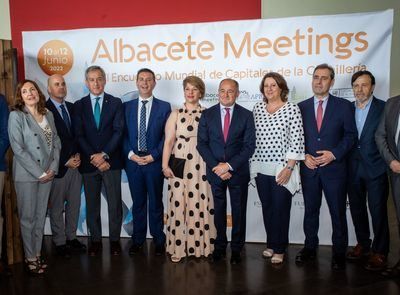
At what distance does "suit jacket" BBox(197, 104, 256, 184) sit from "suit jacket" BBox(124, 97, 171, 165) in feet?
1.55

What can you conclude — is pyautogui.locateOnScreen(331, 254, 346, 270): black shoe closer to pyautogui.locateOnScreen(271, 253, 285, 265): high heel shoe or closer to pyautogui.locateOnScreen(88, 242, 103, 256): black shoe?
pyautogui.locateOnScreen(271, 253, 285, 265): high heel shoe

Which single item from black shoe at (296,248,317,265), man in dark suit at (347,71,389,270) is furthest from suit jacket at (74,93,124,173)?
man in dark suit at (347,71,389,270)

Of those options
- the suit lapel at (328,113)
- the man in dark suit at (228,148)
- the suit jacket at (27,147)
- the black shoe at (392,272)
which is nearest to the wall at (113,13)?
the man in dark suit at (228,148)

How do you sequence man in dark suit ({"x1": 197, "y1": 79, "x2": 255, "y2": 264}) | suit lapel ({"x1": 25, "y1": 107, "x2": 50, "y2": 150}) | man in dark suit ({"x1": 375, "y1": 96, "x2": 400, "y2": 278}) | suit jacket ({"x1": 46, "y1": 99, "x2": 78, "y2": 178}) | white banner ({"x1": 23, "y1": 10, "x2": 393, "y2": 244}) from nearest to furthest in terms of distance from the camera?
man in dark suit ({"x1": 375, "y1": 96, "x2": 400, "y2": 278}) < suit lapel ({"x1": 25, "y1": 107, "x2": 50, "y2": 150}) < man in dark suit ({"x1": 197, "y1": 79, "x2": 255, "y2": 264}) < suit jacket ({"x1": 46, "y1": 99, "x2": 78, "y2": 178}) < white banner ({"x1": 23, "y1": 10, "x2": 393, "y2": 244})

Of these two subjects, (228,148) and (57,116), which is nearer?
(228,148)

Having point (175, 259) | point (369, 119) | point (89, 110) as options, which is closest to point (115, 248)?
point (175, 259)

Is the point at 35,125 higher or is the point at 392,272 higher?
the point at 35,125

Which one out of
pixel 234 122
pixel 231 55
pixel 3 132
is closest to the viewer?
pixel 3 132

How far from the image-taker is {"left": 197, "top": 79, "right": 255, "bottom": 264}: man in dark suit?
3.52 meters

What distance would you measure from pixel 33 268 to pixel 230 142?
6.79 feet

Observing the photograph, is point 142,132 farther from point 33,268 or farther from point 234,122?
point 33,268

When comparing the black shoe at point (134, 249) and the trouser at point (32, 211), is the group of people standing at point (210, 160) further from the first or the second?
the black shoe at point (134, 249)

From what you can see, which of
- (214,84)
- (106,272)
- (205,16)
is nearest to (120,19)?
(205,16)

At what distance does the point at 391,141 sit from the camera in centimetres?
335
